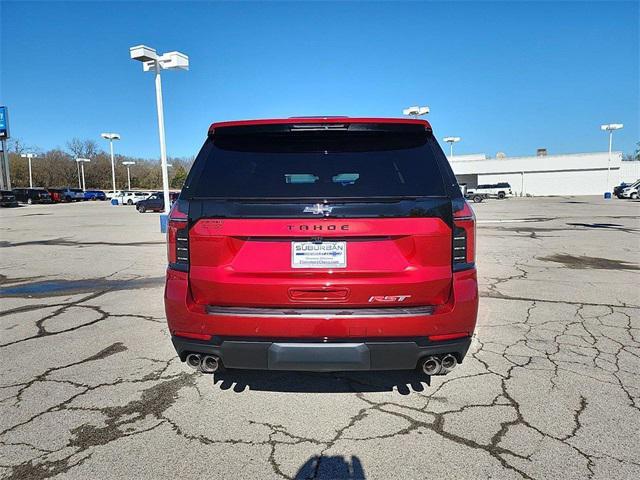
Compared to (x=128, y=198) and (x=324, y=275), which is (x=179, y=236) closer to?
(x=324, y=275)

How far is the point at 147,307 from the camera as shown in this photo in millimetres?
5551

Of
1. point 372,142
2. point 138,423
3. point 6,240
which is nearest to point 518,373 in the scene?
point 372,142

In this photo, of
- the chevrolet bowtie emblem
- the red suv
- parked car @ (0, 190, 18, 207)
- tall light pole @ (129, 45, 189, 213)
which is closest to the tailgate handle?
the red suv

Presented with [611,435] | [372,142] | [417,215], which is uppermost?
[372,142]

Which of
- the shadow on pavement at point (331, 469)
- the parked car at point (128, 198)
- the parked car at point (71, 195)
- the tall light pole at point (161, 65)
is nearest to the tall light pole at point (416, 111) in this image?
the tall light pole at point (161, 65)

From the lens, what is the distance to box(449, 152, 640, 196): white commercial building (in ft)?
177

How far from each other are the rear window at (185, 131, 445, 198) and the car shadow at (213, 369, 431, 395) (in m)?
1.57

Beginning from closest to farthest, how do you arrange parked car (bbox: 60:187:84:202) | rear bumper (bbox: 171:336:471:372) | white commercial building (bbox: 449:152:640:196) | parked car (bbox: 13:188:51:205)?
1. rear bumper (bbox: 171:336:471:372)
2. parked car (bbox: 13:188:51:205)
3. white commercial building (bbox: 449:152:640:196)
4. parked car (bbox: 60:187:84:202)

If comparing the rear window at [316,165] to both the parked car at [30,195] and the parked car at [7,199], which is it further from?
the parked car at [30,195]

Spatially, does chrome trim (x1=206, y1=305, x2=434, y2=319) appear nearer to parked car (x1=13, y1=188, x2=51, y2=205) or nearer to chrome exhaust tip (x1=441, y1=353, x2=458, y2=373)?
chrome exhaust tip (x1=441, y1=353, x2=458, y2=373)

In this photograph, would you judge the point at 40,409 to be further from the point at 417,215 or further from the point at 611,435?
the point at 611,435

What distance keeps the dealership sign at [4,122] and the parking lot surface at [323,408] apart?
57574 millimetres

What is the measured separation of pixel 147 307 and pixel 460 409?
13.8 ft

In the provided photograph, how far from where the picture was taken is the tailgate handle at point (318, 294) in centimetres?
249
